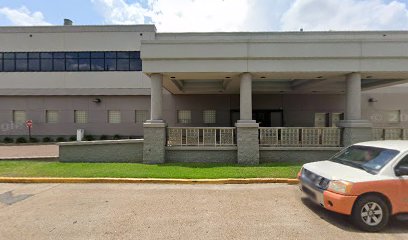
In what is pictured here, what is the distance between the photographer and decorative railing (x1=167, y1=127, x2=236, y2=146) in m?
10.3

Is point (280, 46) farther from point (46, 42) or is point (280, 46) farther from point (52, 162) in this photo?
point (46, 42)

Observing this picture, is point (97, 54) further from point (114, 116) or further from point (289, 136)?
point (289, 136)

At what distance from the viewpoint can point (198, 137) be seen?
10375 mm

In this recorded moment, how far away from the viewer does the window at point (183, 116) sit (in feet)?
61.4

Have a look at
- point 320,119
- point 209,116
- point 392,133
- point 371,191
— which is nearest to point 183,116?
point 209,116

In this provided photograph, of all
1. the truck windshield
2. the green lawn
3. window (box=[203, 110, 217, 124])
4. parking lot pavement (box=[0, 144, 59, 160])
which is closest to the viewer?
the truck windshield

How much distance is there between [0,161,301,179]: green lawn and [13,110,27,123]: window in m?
11.5

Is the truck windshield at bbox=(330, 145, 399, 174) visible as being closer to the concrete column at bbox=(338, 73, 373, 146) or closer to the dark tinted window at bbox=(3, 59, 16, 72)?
the concrete column at bbox=(338, 73, 373, 146)

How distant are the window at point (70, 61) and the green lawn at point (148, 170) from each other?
11.3 meters

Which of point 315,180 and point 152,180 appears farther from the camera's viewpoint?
point 152,180

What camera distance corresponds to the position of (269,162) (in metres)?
9.99

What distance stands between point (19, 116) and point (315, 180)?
23115 mm

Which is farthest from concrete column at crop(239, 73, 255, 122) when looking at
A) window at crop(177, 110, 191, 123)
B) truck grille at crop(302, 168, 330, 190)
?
window at crop(177, 110, 191, 123)

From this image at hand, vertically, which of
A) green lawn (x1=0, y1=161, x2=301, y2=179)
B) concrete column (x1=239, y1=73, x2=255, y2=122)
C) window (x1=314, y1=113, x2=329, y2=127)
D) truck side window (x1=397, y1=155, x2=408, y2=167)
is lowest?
green lawn (x1=0, y1=161, x2=301, y2=179)
